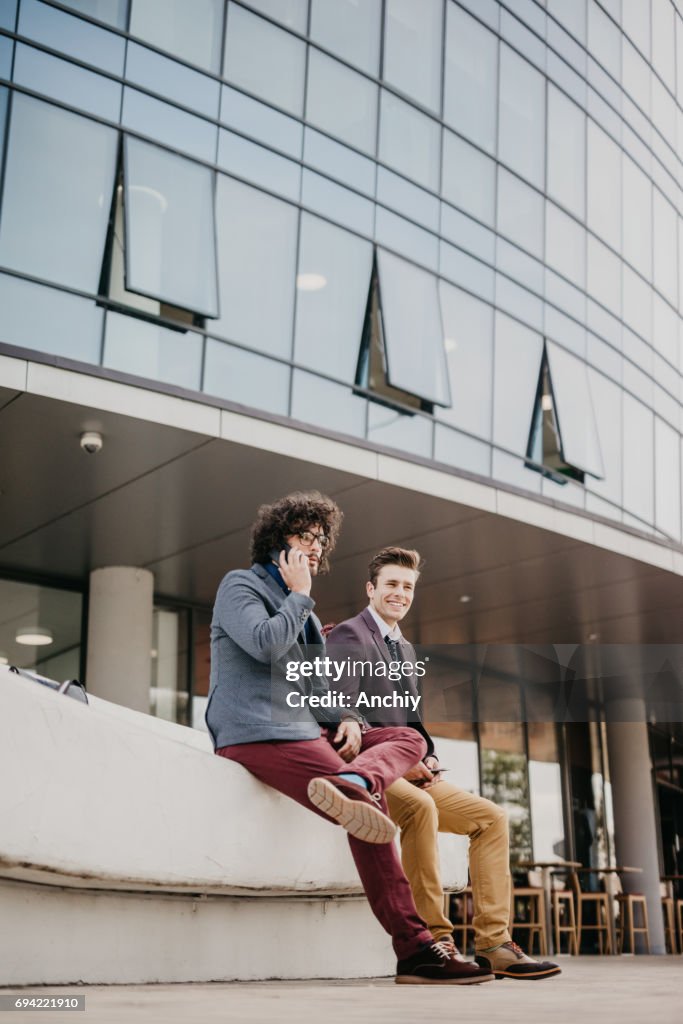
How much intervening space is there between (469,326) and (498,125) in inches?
123

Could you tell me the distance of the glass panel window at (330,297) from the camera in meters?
11.7

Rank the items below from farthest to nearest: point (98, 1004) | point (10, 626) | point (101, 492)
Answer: point (10, 626) → point (101, 492) → point (98, 1004)

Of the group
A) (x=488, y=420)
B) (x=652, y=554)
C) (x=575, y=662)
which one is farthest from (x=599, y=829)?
(x=488, y=420)

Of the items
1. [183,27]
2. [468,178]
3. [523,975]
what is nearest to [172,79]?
[183,27]

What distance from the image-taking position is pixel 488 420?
13.4 metres

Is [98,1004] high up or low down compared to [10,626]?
down

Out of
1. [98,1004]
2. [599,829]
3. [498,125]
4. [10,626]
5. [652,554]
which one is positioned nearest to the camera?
[98,1004]

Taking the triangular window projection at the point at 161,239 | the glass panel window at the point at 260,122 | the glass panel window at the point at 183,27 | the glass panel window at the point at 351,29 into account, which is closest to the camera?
the triangular window projection at the point at 161,239

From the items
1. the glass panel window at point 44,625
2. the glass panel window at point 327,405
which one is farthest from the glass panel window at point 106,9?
the glass panel window at point 44,625

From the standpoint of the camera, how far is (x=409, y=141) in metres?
13.2

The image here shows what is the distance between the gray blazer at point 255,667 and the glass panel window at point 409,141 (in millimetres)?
9524

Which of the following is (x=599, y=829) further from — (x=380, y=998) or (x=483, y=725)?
(x=380, y=998)

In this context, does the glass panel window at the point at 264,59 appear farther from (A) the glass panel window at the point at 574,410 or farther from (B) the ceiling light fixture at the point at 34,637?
(B) the ceiling light fixture at the point at 34,637

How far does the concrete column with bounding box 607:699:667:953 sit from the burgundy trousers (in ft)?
54.0
